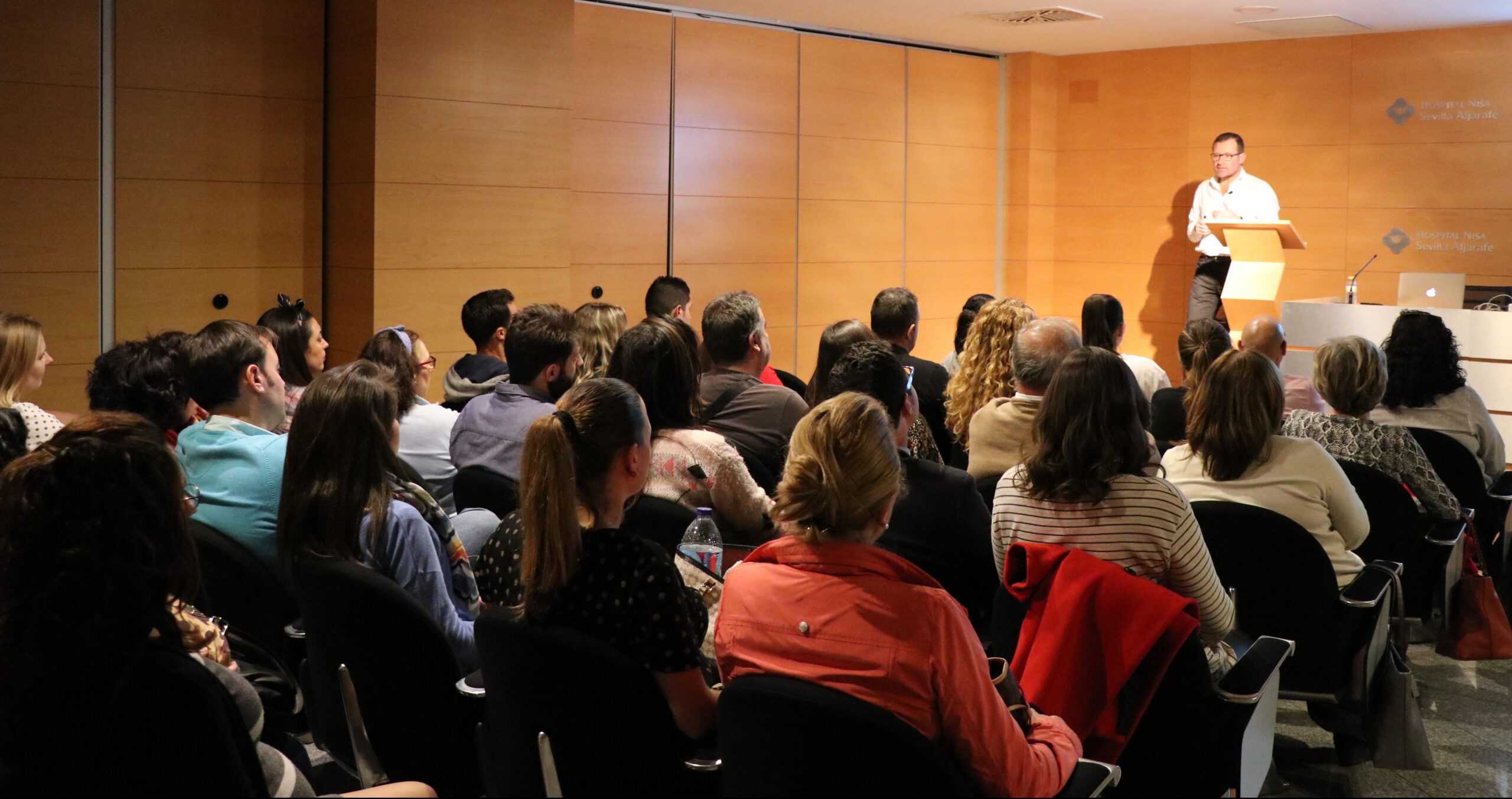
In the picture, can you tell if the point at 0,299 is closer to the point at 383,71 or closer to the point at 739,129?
the point at 383,71

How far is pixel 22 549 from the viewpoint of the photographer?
67.6 inches

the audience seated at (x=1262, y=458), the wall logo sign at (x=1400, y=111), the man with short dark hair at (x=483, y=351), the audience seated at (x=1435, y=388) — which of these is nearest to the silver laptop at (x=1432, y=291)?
the wall logo sign at (x=1400, y=111)

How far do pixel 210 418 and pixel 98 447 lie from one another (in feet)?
4.54

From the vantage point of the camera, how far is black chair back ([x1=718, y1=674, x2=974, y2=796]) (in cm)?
161

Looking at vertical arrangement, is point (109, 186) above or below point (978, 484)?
above

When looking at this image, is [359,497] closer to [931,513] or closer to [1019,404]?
[931,513]

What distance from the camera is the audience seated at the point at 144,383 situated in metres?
3.36

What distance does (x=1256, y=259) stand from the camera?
29.5 feet

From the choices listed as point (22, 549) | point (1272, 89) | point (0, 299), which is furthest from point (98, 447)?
point (1272, 89)

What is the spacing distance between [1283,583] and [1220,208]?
24.1 ft

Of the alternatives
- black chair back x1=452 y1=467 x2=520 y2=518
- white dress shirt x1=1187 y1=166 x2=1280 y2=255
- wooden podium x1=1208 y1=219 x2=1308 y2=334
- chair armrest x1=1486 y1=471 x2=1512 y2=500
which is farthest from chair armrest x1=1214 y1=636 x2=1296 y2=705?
white dress shirt x1=1187 y1=166 x2=1280 y2=255

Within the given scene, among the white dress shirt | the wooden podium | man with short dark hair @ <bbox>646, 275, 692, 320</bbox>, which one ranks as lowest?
man with short dark hair @ <bbox>646, 275, 692, 320</bbox>

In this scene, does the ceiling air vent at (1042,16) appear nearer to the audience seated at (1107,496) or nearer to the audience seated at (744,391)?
the audience seated at (744,391)

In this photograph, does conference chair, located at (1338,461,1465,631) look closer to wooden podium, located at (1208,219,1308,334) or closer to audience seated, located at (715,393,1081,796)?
audience seated, located at (715,393,1081,796)
